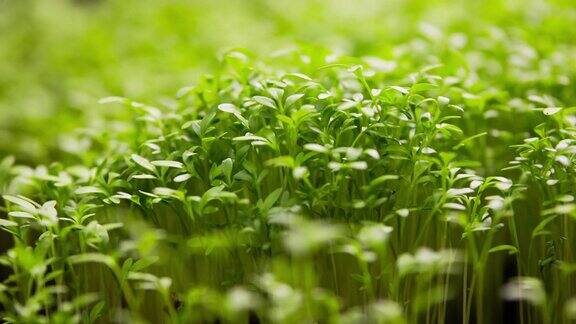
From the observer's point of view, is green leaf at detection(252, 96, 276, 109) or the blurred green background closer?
green leaf at detection(252, 96, 276, 109)

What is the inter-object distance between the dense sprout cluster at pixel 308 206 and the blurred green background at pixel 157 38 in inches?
14.2

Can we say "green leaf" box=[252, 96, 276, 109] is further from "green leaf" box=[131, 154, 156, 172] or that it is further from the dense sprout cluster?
"green leaf" box=[131, 154, 156, 172]

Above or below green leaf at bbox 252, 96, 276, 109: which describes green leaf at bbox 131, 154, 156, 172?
below

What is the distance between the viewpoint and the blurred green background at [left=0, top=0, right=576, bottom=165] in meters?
1.84

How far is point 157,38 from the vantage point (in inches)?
103

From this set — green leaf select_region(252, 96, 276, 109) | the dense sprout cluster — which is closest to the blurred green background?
the dense sprout cluster

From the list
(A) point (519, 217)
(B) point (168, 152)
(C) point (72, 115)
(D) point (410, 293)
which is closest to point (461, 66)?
(A) point (519, 217)

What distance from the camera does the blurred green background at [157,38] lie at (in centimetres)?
184

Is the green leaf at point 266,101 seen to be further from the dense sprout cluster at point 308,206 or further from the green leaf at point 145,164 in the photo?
the green leaf at point 145,164

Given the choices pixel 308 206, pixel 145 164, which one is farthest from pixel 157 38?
pixel 308 206

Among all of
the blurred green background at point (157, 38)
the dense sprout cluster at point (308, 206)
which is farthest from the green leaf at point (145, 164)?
the blurred green background at point (157, 38)

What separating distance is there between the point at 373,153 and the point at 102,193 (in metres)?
0.48

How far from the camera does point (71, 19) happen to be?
3123mm

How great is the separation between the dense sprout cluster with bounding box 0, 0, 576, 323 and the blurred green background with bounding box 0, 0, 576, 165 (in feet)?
1.18
